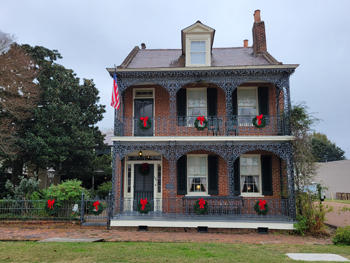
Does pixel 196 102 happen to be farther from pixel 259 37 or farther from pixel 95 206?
pixel 95 206

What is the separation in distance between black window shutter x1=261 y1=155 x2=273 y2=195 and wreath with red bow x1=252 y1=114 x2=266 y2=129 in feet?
6.21

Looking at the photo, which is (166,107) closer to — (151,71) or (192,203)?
(151,71)

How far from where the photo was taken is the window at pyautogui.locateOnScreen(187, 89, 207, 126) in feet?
42.9

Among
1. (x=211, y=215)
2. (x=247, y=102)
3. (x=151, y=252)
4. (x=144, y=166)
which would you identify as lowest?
(x=151, y=252)

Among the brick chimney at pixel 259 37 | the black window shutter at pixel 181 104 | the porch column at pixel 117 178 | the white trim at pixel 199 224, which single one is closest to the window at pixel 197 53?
the black window shutter at pixel 181 104

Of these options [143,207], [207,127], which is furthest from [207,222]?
[207,127]

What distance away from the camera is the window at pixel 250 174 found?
12609mm

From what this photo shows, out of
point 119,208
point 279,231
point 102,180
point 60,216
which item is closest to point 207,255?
point 279,231

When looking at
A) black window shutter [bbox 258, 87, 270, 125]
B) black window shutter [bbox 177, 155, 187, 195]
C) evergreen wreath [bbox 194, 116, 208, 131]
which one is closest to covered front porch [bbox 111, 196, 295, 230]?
black window shutter [bbox 177, 155, 187, 195]

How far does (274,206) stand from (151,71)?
7760 mm

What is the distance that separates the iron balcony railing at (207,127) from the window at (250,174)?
1.22 metres

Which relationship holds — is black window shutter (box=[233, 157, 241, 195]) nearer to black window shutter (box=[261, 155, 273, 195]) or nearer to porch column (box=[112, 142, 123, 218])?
black window shutter (box=[261, 155, 273, 195])

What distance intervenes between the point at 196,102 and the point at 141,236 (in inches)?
257

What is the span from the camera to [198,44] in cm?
1302
